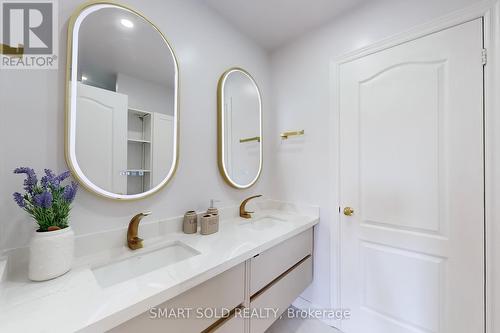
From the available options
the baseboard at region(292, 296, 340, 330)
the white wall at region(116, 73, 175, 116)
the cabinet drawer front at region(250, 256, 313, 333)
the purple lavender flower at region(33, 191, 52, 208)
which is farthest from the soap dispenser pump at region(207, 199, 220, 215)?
the baseboard at region(292, 296, 340, 330)

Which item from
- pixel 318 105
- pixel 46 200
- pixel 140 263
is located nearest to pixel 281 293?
pixel 140 263

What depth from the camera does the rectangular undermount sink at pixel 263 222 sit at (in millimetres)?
1507

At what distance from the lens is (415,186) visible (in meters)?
1.22

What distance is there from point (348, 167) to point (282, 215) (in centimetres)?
70

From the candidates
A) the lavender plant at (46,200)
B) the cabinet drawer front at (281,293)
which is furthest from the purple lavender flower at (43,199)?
the cabinet drawer front at (281,293)

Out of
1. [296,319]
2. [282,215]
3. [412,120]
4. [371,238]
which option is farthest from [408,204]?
[296,319]

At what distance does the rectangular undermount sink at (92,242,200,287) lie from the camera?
2.83 feet

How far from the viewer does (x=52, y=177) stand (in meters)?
0.76

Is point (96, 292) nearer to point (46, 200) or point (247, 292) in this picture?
point (46, 200)

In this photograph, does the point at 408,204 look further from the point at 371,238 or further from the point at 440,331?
the point at 440,331

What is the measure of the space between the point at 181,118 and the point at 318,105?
1.15 metres

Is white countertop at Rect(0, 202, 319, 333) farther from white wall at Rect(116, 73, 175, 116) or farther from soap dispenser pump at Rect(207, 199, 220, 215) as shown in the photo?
white wall at Rect(116, 73, 175, 116)

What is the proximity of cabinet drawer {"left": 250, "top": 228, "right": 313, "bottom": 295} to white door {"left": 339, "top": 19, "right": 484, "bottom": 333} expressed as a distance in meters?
0.31

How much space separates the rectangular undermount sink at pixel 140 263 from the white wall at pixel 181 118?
20 cm
